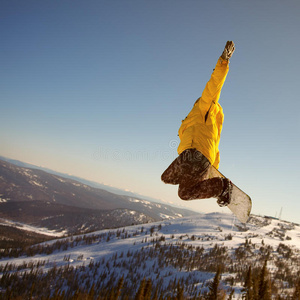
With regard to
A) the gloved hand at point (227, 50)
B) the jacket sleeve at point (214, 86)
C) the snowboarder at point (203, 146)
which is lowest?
the snowboarder at point (203, 146)

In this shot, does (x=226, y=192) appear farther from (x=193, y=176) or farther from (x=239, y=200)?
(x=193, y=176)

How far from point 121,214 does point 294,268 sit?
6886 inches

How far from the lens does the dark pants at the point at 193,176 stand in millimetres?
5375

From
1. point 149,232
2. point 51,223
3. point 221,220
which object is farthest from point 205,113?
point 51,223

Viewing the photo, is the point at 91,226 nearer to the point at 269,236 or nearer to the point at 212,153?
the point at 269,236

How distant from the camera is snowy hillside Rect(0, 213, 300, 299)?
2353 cm

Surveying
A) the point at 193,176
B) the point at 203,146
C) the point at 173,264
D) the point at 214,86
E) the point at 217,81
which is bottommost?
the point at 173,264

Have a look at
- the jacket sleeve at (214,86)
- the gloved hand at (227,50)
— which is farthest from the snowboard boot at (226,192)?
the gloved hand at (227,50)

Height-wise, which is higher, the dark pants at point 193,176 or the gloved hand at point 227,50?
the gloved hand at point 227,50

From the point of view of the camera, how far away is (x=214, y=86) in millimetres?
5109

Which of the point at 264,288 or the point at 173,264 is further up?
the point at 264,288

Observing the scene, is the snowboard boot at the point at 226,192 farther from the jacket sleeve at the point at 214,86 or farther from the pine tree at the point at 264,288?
the pine tree at the point at 264,288

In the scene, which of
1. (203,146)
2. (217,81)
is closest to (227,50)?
(217,81)

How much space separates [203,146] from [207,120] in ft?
2.44
